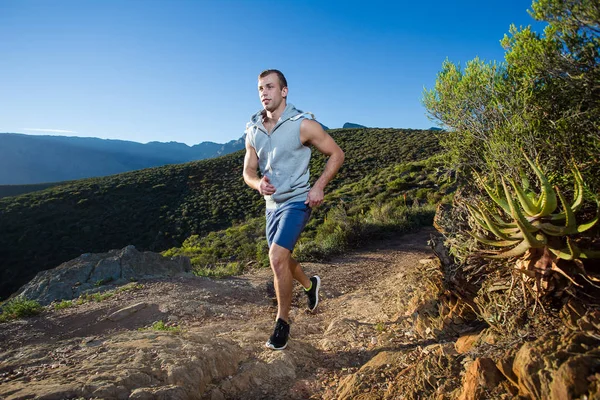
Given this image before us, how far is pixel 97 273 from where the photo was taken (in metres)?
7.24

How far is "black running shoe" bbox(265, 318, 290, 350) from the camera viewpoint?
2.86m

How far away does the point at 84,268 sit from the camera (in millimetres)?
7516

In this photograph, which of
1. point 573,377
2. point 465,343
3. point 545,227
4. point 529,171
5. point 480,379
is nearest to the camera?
point 573,377

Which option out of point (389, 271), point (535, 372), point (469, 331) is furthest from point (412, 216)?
point (535, 372)

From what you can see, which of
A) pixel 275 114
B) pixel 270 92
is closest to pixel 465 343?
pixel 275 114

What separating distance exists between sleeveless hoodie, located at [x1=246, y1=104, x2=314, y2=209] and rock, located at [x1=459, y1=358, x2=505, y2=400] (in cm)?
186

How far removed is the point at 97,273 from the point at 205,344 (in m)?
5.74

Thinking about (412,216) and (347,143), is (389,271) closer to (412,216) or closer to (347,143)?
(412,216)

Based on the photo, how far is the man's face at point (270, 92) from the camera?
3143 mm

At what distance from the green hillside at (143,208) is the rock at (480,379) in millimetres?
16651

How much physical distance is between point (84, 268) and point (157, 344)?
241 inches

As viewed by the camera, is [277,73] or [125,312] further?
[125,312]

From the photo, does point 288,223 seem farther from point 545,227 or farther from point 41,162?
point 41,162

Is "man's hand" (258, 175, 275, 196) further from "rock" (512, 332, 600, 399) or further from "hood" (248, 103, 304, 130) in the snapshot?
"rock" (512, 332, 600, 399)
